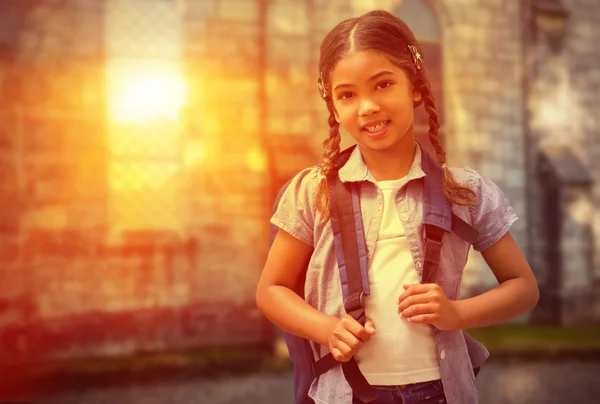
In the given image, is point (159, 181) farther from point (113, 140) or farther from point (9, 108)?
point (9, 108)

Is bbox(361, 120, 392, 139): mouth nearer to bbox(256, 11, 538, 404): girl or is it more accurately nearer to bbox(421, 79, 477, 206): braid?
bbox(256, 11, 538, 404): girl

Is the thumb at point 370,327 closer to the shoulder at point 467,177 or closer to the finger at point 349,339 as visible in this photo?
the finger at point 349,339

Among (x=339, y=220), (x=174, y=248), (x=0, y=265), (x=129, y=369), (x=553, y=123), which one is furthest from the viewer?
(x=553, y=123)

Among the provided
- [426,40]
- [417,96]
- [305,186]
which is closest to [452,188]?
[417,96]

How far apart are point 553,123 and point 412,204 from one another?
323 inches

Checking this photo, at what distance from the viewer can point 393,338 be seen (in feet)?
5.06

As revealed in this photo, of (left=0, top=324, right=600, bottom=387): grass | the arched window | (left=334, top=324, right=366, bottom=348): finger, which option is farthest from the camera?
the arched window

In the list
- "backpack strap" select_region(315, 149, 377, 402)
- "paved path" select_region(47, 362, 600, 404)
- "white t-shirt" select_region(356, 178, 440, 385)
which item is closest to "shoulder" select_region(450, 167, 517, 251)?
"white t-shirt" select_region(356, 178, 440, 385)

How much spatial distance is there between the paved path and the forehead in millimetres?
4619

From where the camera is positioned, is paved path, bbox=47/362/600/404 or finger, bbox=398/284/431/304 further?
paved path, bbox=47/362/600/404

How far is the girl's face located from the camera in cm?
154

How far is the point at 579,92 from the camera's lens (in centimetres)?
904

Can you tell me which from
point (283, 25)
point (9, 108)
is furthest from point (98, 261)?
point (283, 25)

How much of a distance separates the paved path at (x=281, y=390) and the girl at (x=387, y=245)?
4.26 metres
